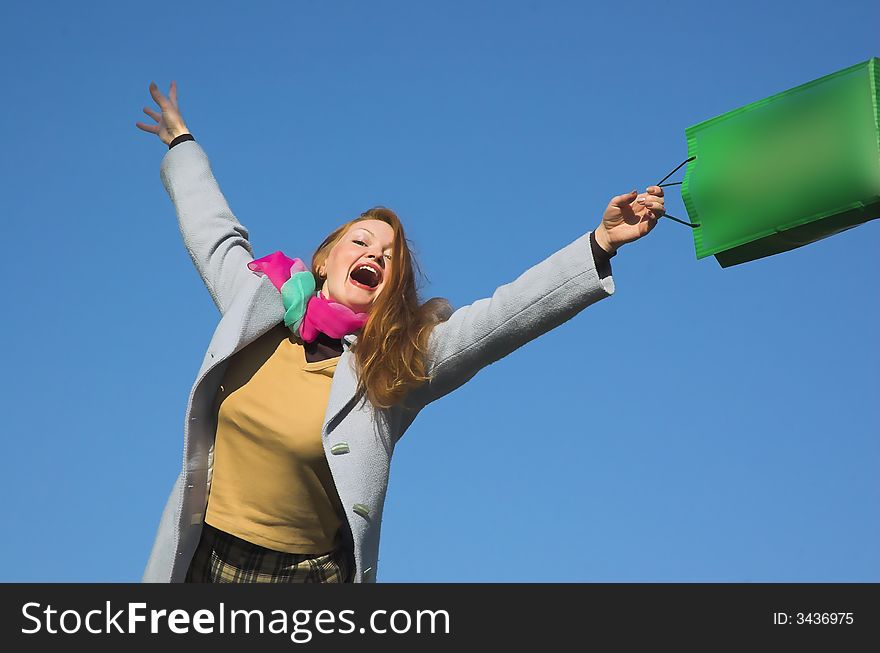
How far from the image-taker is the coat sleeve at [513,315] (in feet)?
15.3

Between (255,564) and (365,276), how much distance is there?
1.43 m

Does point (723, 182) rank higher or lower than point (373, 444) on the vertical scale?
higher

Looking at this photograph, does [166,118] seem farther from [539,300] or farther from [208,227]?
[539,300]

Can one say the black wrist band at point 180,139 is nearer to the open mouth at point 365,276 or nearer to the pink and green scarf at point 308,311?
the pink and green scarf at point 308,311

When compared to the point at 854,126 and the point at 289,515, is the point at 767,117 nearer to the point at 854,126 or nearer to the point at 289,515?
the point at 854,126

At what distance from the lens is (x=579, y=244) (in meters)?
4.73

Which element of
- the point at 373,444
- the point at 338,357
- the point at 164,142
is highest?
the point at 164,142

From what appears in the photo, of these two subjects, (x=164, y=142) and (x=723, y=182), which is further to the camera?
(x=164, y=142)

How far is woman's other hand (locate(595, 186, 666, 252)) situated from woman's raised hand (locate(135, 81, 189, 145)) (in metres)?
2.54

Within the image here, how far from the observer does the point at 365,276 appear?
532 centimetres

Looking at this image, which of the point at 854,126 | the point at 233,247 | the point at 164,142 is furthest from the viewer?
the point at 164,142

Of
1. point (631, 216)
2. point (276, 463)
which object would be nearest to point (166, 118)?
point (276, 463)

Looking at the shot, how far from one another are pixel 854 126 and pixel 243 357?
113 inches
